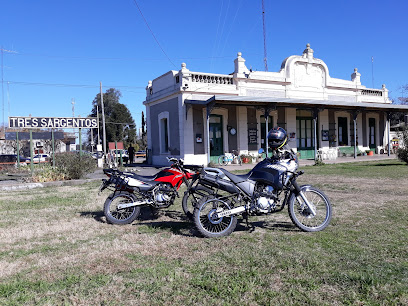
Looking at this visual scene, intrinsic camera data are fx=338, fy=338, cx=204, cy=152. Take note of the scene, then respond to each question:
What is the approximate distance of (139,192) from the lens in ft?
18.0

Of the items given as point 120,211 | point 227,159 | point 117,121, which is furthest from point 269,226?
point 117,121

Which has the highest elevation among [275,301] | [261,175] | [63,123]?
[63,123]

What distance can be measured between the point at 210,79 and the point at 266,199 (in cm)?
1446

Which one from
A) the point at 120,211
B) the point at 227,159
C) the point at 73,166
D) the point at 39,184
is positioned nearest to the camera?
the point at 120,211

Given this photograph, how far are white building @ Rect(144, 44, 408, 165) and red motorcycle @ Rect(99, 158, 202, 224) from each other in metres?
10.8

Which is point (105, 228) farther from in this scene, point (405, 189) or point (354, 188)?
point (405, 189)

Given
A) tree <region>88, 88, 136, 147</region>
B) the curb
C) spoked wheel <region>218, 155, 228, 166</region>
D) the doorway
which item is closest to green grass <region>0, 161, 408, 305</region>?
the curb

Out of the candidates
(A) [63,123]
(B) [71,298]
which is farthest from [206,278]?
(A) [63,123]

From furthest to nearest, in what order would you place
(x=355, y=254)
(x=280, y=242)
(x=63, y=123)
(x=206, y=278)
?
(x=63, y=123) → (x=280, y=242) → (x=355, y=254) → (x=206, y=278)

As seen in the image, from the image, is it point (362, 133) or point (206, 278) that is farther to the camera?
point (362, 133)

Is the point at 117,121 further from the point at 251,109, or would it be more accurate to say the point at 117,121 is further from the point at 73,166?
the point at 73,166

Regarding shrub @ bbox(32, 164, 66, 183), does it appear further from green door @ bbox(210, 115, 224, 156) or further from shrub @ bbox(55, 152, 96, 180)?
green door @ bbox(210, 115, 224, 156)

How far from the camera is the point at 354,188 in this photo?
27.8 ft

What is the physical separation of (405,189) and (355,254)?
17.4 ft
